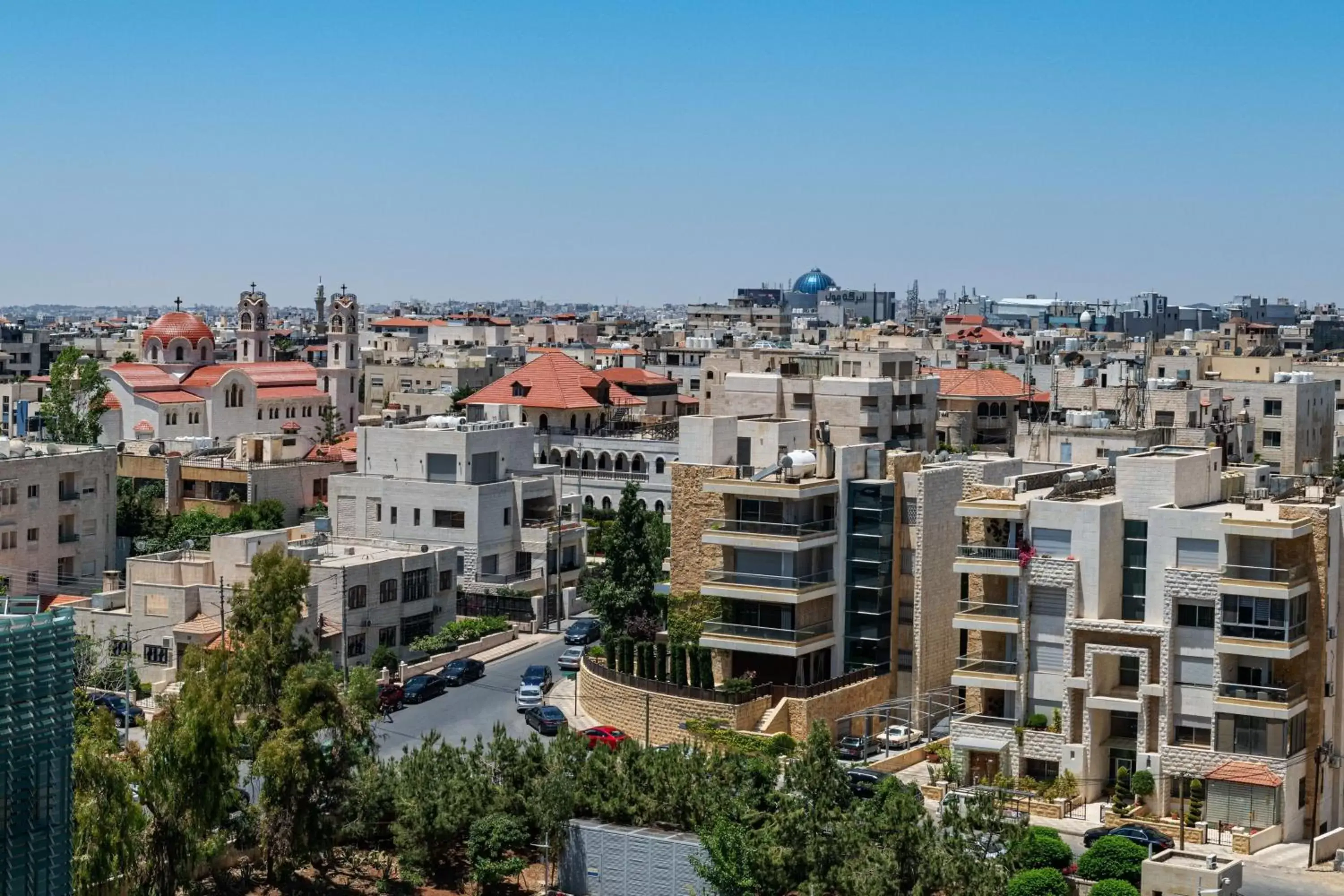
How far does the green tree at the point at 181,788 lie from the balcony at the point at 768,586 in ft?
53.8

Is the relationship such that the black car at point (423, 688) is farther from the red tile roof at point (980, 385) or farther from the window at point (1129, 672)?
the red tile roof at point (980, 385)

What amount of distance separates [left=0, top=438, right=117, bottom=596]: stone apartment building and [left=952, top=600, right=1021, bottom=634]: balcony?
1361 inches

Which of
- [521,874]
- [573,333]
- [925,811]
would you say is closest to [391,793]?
[521,874]

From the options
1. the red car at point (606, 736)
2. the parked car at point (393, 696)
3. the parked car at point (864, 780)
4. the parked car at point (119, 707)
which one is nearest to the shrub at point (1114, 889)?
the parked car at point (864, 780)

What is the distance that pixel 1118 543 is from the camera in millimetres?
47469

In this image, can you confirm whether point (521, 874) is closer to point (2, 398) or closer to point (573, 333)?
point (2, 398)

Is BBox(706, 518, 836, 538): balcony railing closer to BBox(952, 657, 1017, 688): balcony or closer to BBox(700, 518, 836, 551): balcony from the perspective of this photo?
BBox(700, 518, 836, 551): balcony

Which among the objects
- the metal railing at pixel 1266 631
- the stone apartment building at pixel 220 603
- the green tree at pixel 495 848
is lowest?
the green tree at pixel 495 848

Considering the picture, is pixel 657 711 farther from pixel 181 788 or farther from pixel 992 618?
pixel 181 788

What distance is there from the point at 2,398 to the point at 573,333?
71.6m

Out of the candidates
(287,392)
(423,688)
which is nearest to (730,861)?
(423,688)

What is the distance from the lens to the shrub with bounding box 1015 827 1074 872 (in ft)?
133

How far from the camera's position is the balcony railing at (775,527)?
52906 mm

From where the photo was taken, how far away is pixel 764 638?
53.1 meters
